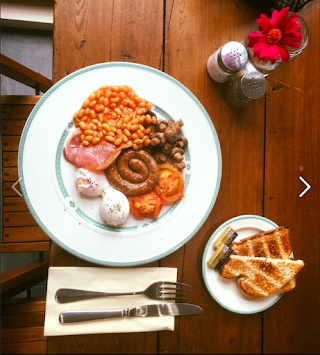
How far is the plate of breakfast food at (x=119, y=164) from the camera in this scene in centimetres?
110

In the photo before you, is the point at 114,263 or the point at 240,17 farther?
the point at 240,17

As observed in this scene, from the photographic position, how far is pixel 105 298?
1184mm

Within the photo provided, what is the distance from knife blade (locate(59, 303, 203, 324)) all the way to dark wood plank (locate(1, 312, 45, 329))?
0.30 meters

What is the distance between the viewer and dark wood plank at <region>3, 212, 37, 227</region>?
141cm

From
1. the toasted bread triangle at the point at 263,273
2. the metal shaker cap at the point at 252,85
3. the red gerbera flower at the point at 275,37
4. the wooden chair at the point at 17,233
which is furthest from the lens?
the wooden chair at the point at 17,233

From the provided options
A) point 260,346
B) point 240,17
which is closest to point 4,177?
point 240,17

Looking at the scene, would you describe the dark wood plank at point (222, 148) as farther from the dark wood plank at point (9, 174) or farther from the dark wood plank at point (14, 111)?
the dark wood plank at point (9, 174)

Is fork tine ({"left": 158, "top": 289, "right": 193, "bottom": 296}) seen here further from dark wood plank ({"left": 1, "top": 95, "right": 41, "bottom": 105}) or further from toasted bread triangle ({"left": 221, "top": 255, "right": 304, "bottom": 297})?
dark wood plank ({"left": 1, "top": 95, "right": 41, "bottom": 105})

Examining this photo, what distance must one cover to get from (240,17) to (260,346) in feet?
5.04

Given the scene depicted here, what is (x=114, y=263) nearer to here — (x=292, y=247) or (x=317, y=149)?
(x=292, y=247)

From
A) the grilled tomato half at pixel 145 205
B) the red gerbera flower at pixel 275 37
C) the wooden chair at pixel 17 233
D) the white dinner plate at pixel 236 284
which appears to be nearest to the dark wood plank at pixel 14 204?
the wooden chair at pixel 17 233

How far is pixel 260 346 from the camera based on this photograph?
4.33ft

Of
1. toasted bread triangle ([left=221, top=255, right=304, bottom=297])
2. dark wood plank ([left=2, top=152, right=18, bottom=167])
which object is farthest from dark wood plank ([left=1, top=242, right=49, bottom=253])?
toasted bread triangle ([left=221, top=255, right=304, bottom=297])

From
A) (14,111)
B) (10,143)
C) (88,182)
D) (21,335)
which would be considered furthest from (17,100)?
(21,335)
